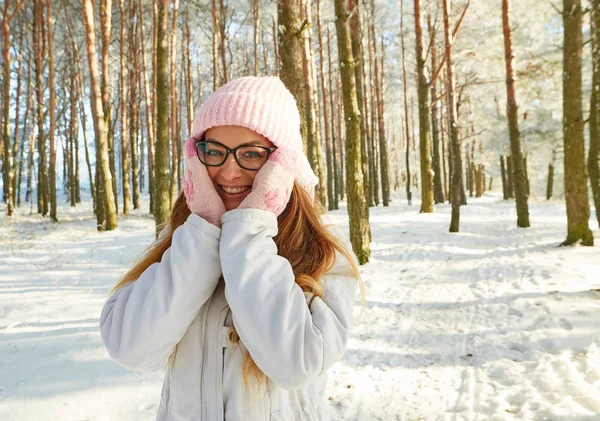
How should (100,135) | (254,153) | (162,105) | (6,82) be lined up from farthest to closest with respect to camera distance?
(6,82) < (100,135) < (162,105) < (254,153)

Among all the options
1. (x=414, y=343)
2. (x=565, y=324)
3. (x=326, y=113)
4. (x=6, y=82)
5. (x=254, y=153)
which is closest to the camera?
(x=254, y=153)

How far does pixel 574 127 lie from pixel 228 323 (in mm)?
8453

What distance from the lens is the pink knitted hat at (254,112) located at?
1.33 m

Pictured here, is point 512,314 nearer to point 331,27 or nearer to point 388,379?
point 388,379

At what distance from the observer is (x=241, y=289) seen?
1.14 m

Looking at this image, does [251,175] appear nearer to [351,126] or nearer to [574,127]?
[351,126]

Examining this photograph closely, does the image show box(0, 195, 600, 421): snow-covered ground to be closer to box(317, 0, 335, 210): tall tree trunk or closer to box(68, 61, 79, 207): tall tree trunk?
box(317, 0, 335, 210): tall tree trunk

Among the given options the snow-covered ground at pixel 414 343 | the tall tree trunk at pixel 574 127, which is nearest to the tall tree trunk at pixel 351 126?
the snow-covered ground at pixel 414 343

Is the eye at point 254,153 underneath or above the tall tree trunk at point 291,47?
underneath

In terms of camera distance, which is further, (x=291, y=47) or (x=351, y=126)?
(x=351, y=126)

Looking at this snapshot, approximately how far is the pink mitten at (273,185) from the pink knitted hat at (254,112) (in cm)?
7

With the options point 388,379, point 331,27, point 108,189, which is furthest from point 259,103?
point 331,27

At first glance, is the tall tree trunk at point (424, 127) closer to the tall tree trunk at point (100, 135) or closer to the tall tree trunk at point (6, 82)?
the tall tree trunk at point (100, 135)

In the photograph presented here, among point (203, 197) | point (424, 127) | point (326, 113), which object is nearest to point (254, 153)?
point (203, 197)
